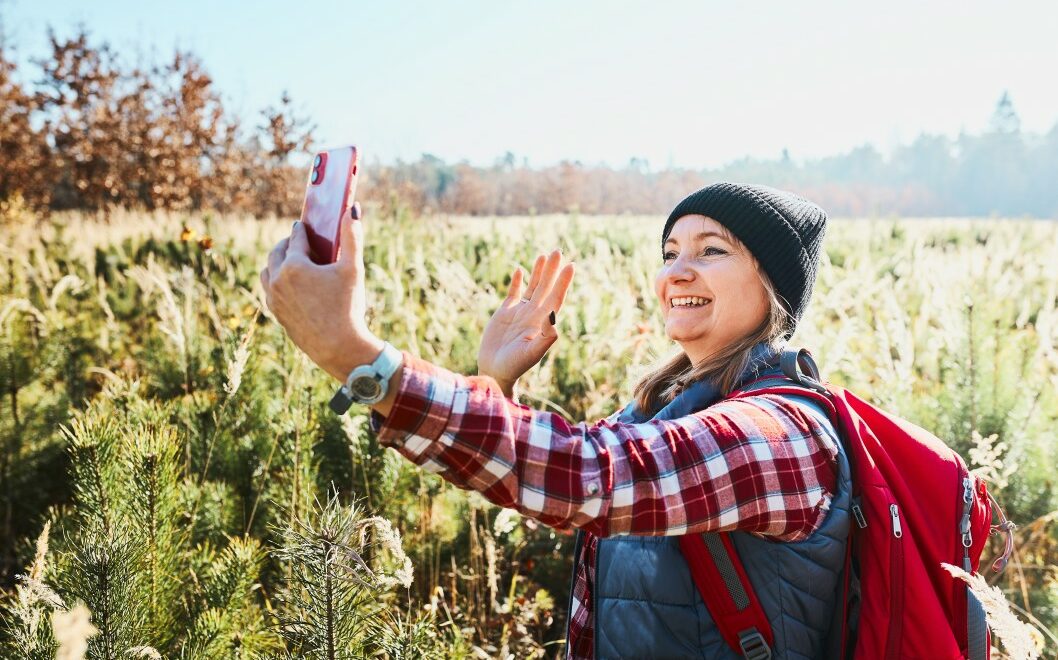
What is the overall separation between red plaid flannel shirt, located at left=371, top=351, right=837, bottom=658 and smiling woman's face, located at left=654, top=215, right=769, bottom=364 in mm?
331

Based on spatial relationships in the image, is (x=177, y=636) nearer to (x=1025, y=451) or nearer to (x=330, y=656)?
(x=330, y=656)

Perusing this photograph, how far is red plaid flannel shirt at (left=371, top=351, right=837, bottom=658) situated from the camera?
3.13 feet

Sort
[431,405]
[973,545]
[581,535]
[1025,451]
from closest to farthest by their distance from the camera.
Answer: [431,405] → [973,545] → [581,535] → [1025,451]

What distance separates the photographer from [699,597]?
131cm

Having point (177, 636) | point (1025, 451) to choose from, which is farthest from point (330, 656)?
point (1025, 451)

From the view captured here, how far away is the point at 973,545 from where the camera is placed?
1369 millimetres

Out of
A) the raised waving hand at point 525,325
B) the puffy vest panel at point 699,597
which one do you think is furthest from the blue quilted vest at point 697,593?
the raised waving hand at point 525,325

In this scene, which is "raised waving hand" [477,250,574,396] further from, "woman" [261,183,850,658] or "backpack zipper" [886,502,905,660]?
"backpack zipper" [886,502,905,660]

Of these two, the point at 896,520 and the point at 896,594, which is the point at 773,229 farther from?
the point at 896,594

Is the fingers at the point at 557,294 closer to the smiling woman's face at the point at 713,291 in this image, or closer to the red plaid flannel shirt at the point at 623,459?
the smiling woman's face at the point at 713,291

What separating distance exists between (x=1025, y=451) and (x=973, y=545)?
70.9 inches

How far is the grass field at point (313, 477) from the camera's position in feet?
5.10

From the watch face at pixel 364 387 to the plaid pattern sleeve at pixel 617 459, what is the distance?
0.11 feet

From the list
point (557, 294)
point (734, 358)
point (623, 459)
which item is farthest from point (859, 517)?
point (557, 294)
